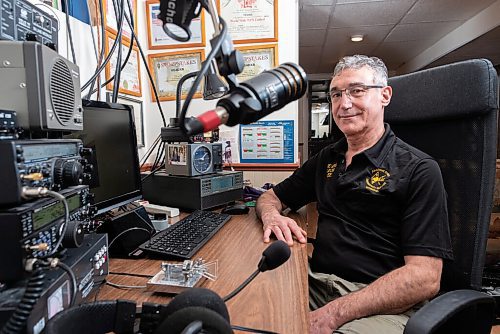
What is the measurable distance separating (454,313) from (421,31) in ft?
12.4

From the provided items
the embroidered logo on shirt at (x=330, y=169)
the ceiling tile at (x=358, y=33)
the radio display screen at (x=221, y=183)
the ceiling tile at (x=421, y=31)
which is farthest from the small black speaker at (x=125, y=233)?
the ceiling tile at (x=421, y=31)

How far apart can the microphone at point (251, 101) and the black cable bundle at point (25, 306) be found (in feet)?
0.91

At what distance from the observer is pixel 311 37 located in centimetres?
390

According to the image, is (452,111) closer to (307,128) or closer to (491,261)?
(491,261)

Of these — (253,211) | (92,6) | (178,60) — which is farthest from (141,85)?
(253,211)

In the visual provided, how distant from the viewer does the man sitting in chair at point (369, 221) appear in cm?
93

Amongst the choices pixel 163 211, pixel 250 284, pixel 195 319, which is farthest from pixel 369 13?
pixel 195 319

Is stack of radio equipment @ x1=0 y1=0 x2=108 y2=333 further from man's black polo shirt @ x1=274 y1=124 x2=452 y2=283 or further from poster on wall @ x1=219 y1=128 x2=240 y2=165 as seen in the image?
poster on wall @ x1=219 y1=128 x2=240 y2=165

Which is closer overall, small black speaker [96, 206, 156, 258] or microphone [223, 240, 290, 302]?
microphone [223, 240, 290, 302]

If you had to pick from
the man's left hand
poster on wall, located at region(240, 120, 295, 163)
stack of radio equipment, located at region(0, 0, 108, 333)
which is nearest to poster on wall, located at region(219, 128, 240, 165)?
poster on wall, located at region(240, 120, 295, 163)

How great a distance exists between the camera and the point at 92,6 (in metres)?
1.39

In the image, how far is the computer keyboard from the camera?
0.88m

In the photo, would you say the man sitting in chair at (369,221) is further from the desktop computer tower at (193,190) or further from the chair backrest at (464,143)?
the desktop computer tower at (193,190)

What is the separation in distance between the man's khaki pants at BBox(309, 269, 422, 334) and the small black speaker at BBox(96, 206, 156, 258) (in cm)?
57
